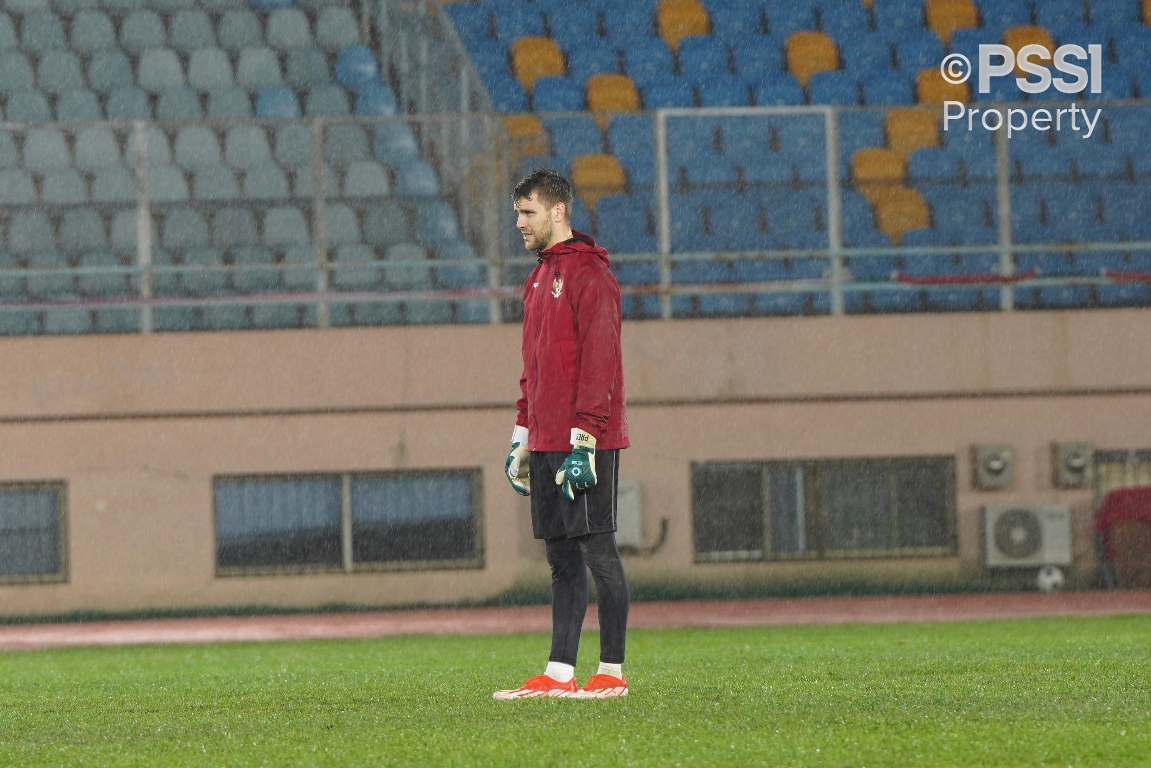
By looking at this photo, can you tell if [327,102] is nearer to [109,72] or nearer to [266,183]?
[109,72]

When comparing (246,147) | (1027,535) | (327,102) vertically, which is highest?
(327,102)

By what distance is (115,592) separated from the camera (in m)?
13.0

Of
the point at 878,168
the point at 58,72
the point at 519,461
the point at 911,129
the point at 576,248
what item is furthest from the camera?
the point at 58,72

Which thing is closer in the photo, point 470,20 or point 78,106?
point 78,106

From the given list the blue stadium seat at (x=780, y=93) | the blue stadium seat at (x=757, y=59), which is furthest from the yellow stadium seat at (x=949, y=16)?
the blue stadium seat at (x=780, y=93)

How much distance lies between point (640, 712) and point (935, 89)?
46.0 ft

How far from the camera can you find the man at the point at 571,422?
18.6ft

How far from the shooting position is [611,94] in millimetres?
18094

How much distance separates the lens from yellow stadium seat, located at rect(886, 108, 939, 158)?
12805 millimetres

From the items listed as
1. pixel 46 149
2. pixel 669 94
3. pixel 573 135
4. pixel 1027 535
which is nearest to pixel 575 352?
pixel 573 135

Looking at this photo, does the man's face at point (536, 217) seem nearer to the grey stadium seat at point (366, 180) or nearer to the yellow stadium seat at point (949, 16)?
the grey stadium seat at point (366, 180)

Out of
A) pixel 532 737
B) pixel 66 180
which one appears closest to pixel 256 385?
pixel 66 180

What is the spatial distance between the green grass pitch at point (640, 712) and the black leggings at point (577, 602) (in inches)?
9.2

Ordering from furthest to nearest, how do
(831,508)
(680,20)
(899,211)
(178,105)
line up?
(680,20) < (178,105) < (899,211) < (831,508)
